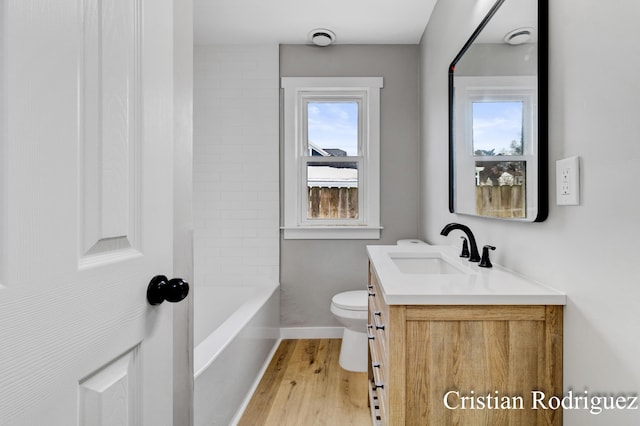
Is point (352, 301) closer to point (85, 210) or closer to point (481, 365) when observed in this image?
point (481, 365)

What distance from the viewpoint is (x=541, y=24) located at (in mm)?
1105

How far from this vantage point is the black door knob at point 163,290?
743mm

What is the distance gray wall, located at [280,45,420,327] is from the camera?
9.81ft

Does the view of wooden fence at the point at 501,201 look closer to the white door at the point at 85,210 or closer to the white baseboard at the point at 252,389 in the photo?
the white door at the point at 85,210

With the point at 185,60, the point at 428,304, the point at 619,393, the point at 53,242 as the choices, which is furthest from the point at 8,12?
the point at 619,393

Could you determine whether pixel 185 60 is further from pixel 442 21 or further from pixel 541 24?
pixel 442 21

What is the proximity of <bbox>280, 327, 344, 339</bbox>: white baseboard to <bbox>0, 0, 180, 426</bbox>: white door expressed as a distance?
7.36ft

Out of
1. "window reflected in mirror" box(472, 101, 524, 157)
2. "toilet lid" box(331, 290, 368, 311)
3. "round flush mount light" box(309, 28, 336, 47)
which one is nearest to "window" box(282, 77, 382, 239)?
"round flush mount light" box(309, 28, 336, 47)

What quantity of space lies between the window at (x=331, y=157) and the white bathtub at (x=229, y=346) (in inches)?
26.5

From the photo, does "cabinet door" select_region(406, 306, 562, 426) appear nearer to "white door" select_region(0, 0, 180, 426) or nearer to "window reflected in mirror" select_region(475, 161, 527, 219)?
"window reflected in mirror" select_region(475, 161, 527, 219)

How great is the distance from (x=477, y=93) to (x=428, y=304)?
1.11 metres

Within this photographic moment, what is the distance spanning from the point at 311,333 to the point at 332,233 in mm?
859

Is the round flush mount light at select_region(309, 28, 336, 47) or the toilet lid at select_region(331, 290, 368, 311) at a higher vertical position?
the round flush mount light at select_region(309, 28, 336, 47)

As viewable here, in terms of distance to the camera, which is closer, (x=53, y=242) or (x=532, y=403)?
(x=53, y=242)
